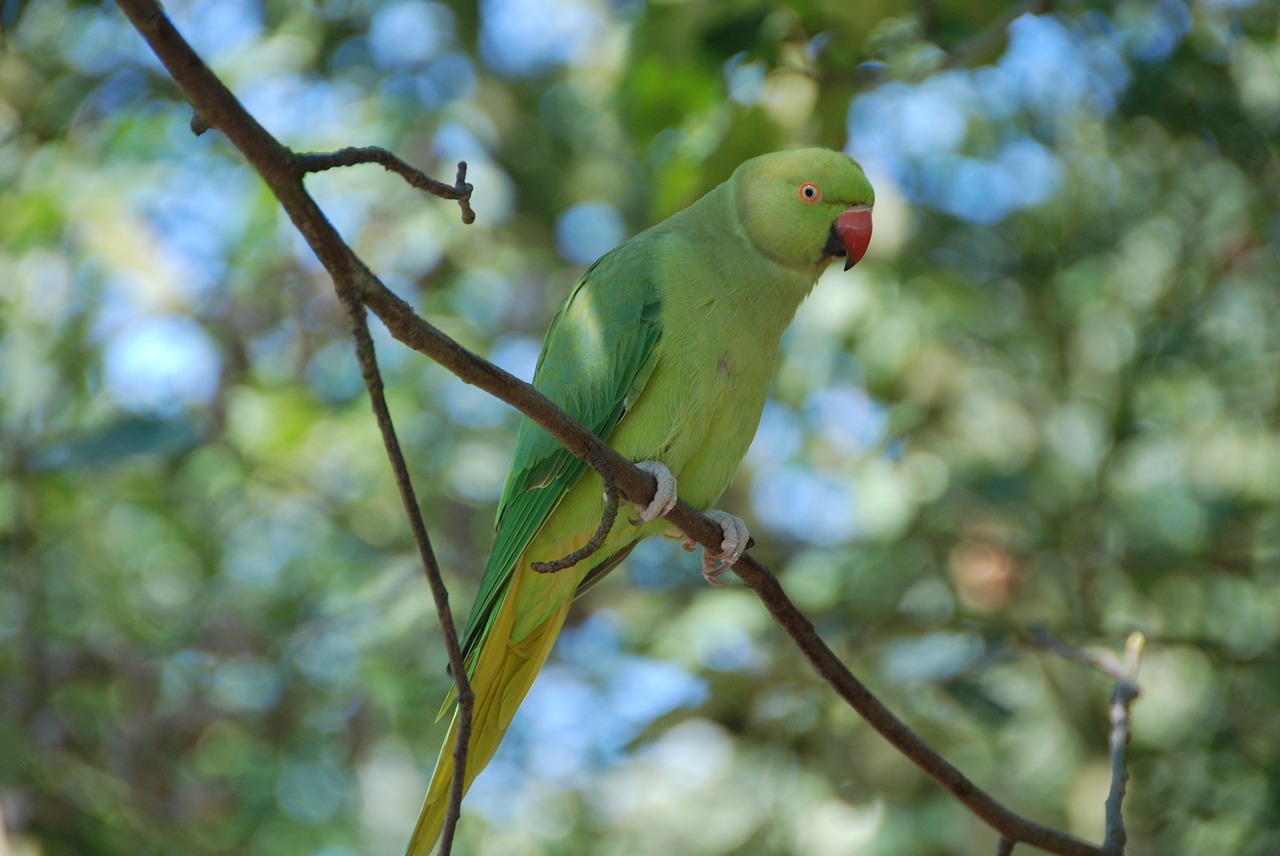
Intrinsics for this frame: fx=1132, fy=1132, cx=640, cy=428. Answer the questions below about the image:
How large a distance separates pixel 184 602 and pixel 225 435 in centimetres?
144

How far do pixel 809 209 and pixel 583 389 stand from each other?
66 centimetres

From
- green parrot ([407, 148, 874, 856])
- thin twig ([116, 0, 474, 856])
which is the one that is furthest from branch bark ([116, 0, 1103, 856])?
green parrot ([407, 148, 874, 856])

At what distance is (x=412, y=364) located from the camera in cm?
534

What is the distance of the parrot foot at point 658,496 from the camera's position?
6.45ft

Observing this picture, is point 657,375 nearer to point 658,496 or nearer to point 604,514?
point 658,496

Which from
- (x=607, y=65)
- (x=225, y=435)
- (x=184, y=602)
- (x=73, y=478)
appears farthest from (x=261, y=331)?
(x=607, y=65)

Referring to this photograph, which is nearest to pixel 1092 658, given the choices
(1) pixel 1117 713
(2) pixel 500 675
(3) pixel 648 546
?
(1) pixel 1117 713

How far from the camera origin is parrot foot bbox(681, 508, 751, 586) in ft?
6.82

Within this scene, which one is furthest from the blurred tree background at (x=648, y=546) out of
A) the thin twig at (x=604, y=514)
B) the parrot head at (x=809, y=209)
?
the thin twig at (x=604, y=514)

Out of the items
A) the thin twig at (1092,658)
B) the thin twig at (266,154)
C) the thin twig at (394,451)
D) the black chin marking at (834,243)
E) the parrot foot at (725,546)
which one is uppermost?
the black chin marking at (834,243)

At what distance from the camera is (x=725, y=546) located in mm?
2090

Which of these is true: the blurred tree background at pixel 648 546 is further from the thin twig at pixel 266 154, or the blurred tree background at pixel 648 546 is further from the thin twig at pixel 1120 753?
the thin twig at pixel 266 154

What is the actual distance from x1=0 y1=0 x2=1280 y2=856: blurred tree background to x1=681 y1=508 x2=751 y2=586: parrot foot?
1442 millimetres

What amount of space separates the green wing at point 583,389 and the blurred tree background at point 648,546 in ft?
4.24
